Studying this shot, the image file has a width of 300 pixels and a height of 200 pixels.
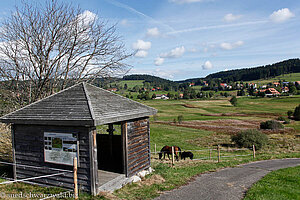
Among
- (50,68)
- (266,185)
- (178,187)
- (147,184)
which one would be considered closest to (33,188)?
(147,184)

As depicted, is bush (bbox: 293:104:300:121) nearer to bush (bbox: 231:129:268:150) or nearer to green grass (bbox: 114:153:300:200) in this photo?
bush (bbox: 231:129:268:150)

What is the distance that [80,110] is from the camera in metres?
8.42

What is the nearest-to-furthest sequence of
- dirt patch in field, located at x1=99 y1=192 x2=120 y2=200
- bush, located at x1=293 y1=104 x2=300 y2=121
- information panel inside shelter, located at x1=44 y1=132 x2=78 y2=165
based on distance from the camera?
dirt patch in field, located at x1=99 y1=192 x2=120 y2=200, information panel inside shelter, located at x1=44 y1=132 x2=78 y2=165, bush, located at x1=293 y1=104 x2=300 y2=121

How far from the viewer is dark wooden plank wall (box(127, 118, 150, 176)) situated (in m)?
9.88

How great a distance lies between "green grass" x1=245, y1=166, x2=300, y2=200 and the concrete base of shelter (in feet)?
14.9

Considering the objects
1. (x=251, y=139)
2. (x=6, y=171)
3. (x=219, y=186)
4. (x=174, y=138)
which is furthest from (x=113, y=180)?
(x=174, y=138)

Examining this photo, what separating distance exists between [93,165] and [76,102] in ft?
8.57

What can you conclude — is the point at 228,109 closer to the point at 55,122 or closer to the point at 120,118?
the point at 120,118

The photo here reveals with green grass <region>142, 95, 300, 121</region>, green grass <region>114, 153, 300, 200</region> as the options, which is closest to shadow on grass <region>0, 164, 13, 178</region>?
green grass <region>114, 153, 300, 200</region>

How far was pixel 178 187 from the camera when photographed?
31.7 ft

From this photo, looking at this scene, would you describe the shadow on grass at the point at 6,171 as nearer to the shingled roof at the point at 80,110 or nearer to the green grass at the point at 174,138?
the shingled roof at the point at 80,110

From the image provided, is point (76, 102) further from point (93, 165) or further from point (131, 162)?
point (131, 162)

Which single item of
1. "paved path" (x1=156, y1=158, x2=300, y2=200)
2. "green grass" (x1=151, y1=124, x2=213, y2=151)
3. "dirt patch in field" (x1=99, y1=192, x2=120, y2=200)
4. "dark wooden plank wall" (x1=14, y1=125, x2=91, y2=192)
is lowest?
"green grass" (x1=151, y1=124, x2=213, y2=151)

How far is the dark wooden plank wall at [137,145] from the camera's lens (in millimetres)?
9883
